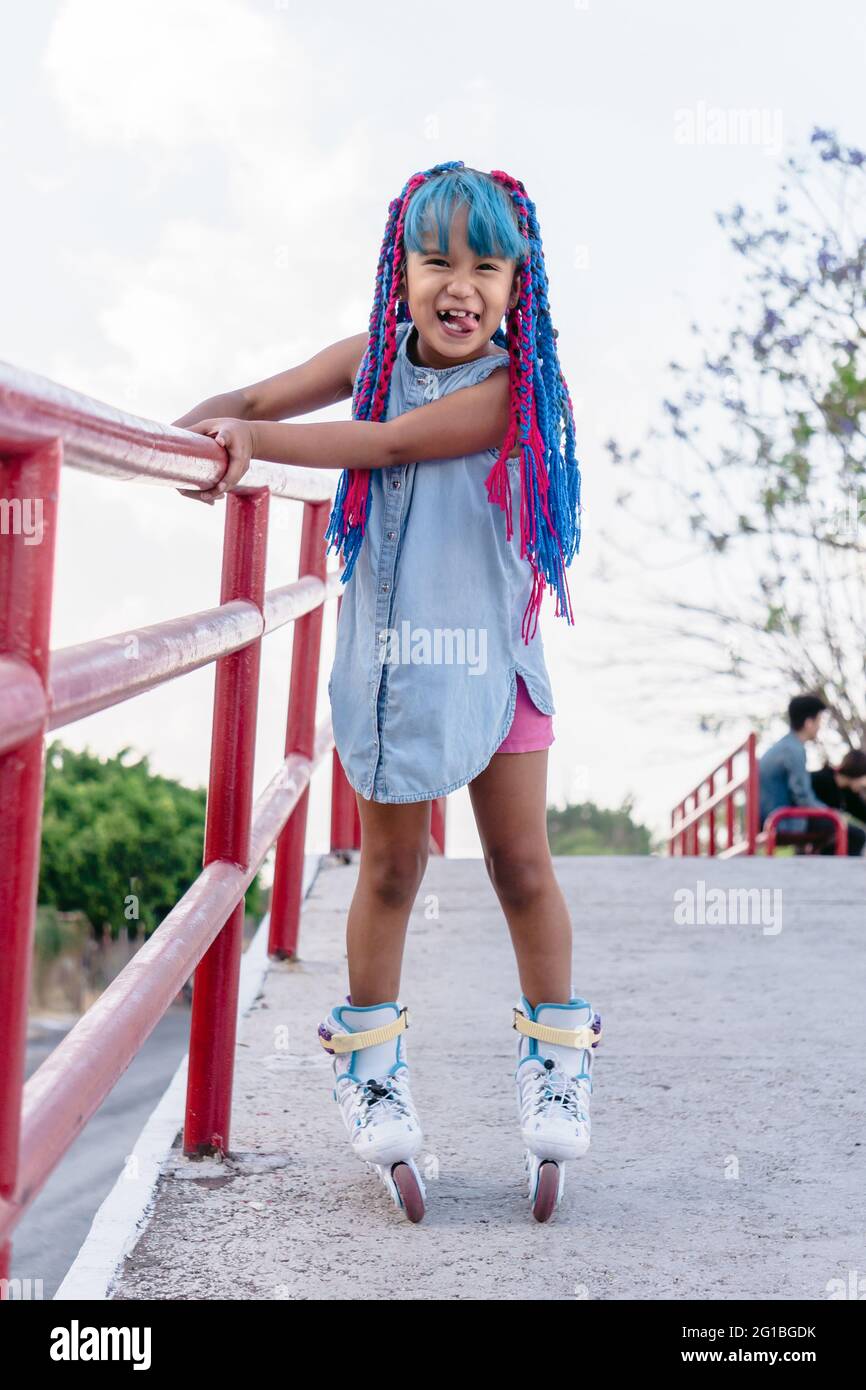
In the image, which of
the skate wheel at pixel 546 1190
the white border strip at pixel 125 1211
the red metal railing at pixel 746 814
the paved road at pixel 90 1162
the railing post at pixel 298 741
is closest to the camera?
the white border strip at pixel 125 1211

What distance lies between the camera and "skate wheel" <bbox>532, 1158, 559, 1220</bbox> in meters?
2.14

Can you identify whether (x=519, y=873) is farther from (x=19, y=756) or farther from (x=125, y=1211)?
(x=19, y=756)

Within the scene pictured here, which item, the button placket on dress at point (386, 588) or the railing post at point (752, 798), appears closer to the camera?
the button placket on dress at point (386, 588)

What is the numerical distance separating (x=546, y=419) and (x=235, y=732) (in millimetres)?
629

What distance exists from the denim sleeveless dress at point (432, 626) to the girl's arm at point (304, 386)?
0.44 ft

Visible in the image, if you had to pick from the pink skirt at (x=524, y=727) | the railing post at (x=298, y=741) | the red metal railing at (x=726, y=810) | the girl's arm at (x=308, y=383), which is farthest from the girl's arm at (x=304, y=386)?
the red metal railing at (x=726, y=810)

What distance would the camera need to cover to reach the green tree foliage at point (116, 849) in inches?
890

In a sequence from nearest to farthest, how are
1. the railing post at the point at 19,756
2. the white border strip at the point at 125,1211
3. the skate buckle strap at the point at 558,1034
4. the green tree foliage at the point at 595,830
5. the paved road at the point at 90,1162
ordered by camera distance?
the railing post at the point at 19,756 < the white border strip at the point at 125,1211 < the skate buckle strap at the point at 558,1034 < the paved road at the point at 90,1162 < the green tree foliage at the point at 595,830

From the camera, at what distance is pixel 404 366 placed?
2172 millimetres

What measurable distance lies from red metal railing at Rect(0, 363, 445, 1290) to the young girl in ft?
0.63

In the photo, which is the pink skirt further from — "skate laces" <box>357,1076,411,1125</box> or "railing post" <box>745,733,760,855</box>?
"railing post" <box>745,733,760,855</box>

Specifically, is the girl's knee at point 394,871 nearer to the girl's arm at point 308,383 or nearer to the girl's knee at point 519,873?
the girl's knee at point 519,873
